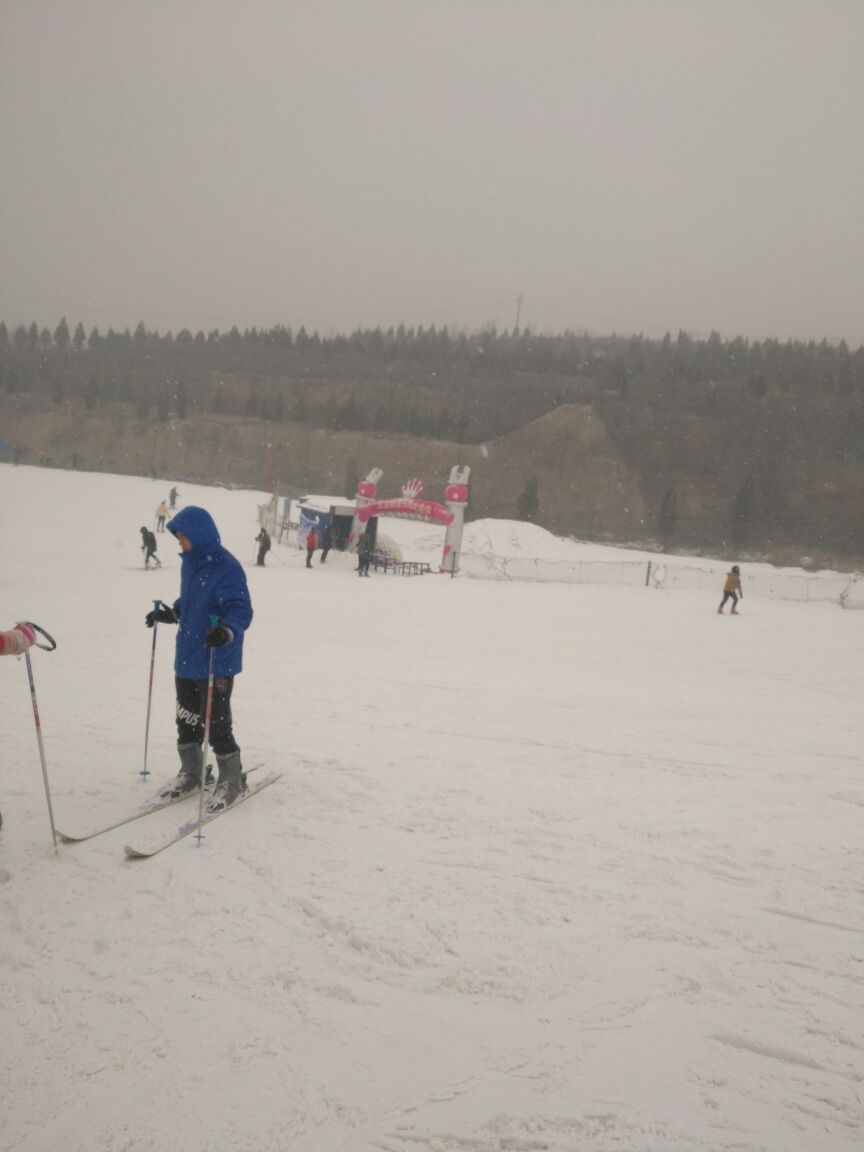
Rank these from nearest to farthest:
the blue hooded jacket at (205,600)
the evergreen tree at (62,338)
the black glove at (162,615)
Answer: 1. the blue hooded jacket at (205,600)
2. the black glove at (162,615)
3. the evergreen tree at (62,338)

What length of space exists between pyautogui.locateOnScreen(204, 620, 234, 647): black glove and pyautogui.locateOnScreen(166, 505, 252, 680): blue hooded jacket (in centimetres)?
22

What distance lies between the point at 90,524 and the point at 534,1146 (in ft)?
104

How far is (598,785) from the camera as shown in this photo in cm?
499

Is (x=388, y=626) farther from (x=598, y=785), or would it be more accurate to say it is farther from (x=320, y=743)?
(x=598, y=785)

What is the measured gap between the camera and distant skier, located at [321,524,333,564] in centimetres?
2435

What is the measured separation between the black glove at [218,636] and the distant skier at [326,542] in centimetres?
2062

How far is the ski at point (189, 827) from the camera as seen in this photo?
3445 millimetres

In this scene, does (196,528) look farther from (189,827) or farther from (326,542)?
(326,542)

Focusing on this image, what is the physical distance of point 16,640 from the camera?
3.38 m

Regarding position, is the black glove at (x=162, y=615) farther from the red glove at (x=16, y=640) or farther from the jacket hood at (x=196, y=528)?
the red glove at (x=16, y=640)

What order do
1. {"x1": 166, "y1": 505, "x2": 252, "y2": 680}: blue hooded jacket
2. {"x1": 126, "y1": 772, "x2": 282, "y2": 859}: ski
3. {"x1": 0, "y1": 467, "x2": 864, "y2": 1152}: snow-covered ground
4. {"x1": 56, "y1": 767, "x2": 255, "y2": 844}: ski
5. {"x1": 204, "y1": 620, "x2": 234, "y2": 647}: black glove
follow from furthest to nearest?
{"x1": 166, "y1": 505, "x2": 252, "y2": 680}: blue hooded jacket < {"x1": 204, "y1": 620, "x2": 234, "y2": 647}: black glove < {"x1": 56, "y1": 767, "x2": 255, "y2": 844}: ski < {"x1": 126, "y1": 772, "x2": 282, "y2": 859}: ski < {"x1": 0, "y1": 467, "x2": 864, "y2": 1152}: snow-covered ground

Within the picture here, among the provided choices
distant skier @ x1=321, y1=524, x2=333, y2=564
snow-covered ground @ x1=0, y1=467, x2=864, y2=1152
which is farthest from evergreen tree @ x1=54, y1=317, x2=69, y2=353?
snow-covered ground @ x1=0, y1=467, x2=864, y2=1152

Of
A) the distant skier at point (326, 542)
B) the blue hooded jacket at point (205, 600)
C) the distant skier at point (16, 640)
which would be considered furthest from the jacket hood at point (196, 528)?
the distant skier at point (326, 542)

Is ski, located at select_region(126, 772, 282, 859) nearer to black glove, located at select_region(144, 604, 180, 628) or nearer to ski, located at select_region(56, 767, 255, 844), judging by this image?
ski, located at select_region(56, 767, 255, 844)
